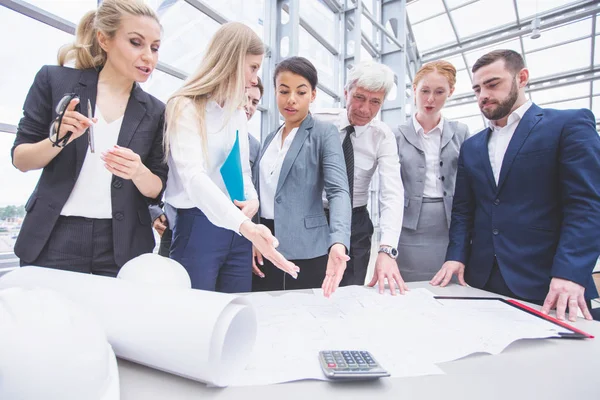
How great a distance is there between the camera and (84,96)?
41.0 inches

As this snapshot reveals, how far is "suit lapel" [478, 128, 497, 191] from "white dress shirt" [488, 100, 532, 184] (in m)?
0.03

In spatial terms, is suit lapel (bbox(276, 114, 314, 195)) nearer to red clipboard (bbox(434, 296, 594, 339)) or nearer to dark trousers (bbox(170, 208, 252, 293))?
dark trousers (bbox(170, 208, 252, 293))

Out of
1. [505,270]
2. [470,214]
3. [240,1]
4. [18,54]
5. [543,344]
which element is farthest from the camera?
[240,1]

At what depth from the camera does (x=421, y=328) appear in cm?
80

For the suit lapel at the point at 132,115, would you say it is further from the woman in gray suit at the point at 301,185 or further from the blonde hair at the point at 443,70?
the blonde hair at the point at 443,70

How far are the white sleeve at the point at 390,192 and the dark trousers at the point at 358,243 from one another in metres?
0.22

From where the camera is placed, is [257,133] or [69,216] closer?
[69,216]

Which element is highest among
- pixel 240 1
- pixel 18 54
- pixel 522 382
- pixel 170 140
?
pixel 240 1

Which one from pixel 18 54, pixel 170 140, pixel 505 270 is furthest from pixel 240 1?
pixel 505 270

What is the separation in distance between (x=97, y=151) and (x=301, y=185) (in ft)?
2.25

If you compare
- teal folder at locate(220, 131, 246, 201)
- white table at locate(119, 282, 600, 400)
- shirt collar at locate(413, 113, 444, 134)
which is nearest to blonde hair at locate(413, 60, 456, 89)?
shirt collar at locate(413, 113, 444, 134)

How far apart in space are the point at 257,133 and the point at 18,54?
2254mm

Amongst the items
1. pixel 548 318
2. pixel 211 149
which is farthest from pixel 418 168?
pixel 211 149

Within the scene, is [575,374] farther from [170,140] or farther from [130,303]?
[170,140]
